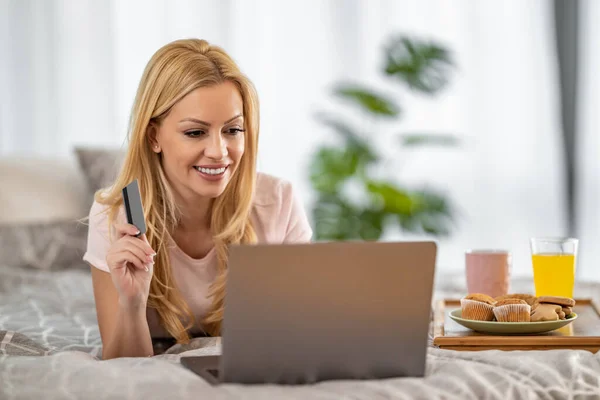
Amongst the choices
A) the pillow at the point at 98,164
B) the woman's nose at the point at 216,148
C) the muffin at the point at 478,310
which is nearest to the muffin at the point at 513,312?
the muffin at the point at 478,310

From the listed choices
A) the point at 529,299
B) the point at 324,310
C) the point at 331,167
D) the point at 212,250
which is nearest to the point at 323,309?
the point at 324,310

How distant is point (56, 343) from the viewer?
183 cm

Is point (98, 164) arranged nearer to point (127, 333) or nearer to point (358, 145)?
point (127, 333)

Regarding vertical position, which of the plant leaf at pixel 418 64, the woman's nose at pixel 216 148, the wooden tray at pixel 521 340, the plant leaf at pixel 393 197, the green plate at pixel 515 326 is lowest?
the plant leaf at pixel 393 197

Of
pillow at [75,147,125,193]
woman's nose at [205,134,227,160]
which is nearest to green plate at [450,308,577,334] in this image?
woman's nose at [205,134,227,160]

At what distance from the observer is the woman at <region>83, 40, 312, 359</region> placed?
1787 millimetres

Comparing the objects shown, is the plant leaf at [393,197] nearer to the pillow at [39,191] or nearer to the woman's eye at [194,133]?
the pillow at [39,191]

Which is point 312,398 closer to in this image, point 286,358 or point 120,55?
point 286,358

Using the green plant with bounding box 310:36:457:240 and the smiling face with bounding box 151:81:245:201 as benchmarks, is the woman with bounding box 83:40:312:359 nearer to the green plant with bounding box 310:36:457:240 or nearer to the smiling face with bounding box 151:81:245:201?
the smiling face with bounding box 151:81:245:201

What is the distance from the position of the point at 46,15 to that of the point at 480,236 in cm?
262

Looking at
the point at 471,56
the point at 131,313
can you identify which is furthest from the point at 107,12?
the point at 131,313

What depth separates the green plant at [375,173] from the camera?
379cm

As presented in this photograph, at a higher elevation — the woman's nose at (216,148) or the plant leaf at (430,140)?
the woman's nose at (216,148)

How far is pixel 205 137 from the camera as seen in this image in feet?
5.91
